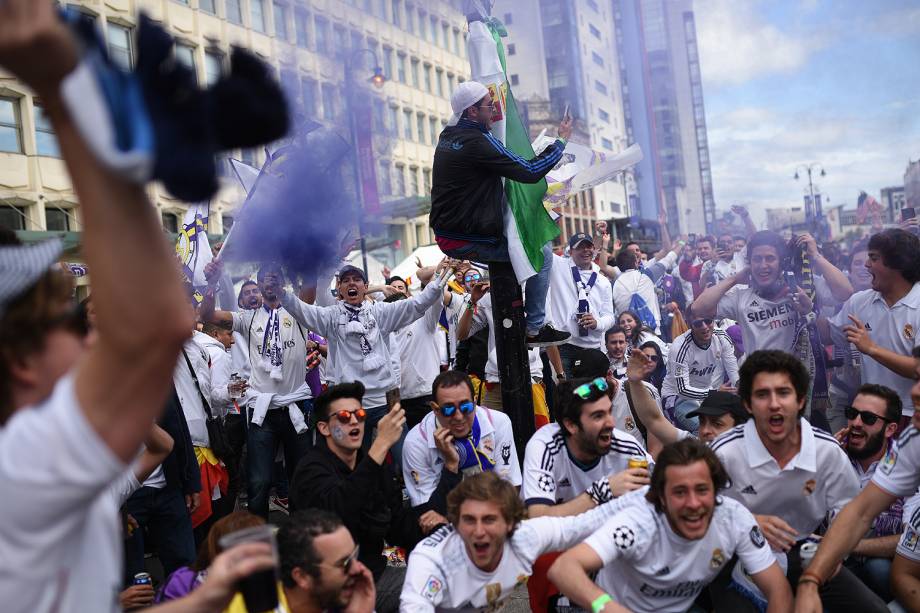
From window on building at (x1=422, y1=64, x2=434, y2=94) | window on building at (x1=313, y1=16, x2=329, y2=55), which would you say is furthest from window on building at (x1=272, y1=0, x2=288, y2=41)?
window on building at (x1=422, y1=64, x2=434, y2=94)

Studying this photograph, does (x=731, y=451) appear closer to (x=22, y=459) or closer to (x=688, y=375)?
(x=688, y=375)

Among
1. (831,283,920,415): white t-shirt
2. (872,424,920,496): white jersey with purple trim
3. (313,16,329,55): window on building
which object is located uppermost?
(313,16,329,55): window on building

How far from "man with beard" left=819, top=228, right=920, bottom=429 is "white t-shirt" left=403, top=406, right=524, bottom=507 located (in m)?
2.31

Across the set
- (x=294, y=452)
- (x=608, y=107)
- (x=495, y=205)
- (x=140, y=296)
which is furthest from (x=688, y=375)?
(x=608, y=107)

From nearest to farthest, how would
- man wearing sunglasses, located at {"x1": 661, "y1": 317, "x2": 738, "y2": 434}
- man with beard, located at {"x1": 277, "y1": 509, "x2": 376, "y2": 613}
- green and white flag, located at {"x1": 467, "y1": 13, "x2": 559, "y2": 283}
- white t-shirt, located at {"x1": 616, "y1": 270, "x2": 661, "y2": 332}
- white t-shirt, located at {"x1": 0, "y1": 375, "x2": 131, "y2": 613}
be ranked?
white t-shirt, located at {"x1": 0, "y1": 375, "x2": 131, "y2": 613}
man with beard, located at {"x1": 277, "y1": 509, "x2": 376, "y2": 613}
green and white flag, located at {"x1": 467, "y1": 13, "x2": 559, "y2": 283}
man wearing sunglasses, located at {"x1": 661, "y1": 317, "x2": 738, "y2": 434}
white t-shirt, located at {"x1": 616, "y1": 270, "x2": 661, "y2": 332}

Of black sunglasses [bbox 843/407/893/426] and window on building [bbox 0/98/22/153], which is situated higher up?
window on building [bbox 0/98/22/153]

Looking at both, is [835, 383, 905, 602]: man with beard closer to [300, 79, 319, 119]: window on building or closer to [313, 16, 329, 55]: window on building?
[300, 79, 319, 119]: window on building

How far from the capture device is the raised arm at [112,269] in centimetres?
112

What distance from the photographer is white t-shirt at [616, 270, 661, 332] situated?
9.91 metres

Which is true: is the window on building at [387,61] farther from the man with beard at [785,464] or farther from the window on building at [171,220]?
the window on building at [171,220]

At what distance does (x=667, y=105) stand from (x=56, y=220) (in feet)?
63.1

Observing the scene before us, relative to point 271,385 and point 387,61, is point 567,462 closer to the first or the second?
point 271,385

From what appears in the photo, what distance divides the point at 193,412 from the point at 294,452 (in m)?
1.33

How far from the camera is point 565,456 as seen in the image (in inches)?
192
